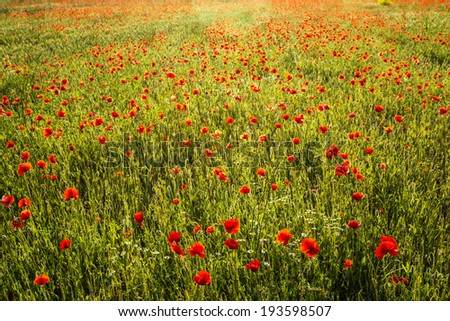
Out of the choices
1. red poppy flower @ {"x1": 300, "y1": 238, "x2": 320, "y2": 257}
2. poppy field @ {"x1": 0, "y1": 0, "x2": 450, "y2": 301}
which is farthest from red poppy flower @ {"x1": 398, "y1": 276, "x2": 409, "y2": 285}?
red poppy flower @ {"x1": 300, "y1": 238, "x2": 320, "y2": 257}

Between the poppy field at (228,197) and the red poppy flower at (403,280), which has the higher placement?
the poppy field at (228,197)

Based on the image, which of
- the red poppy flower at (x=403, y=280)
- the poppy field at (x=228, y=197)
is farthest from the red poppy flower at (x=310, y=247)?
the red poppy flower at (x=403, y=280)

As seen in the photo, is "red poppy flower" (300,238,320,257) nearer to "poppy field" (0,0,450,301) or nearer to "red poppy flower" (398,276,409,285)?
"poppy field" (0,0,450,301)

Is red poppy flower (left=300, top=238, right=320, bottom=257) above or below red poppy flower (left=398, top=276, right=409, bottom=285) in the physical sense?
above

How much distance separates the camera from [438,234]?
1648mm

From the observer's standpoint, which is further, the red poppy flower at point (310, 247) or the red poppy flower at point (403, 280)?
the red poppy flower at point (403, 280)

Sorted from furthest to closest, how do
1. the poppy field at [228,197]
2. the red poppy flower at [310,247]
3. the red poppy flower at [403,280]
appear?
the poppy field at [228,197] → the red poppy flower at [403,280] → the red poppy flower at [310,247]

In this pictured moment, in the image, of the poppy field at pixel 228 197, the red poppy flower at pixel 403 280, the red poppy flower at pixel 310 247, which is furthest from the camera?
the poppy field at pixel 228 197

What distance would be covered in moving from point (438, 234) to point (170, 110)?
2.64 m

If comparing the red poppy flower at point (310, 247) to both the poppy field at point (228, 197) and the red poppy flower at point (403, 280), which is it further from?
the red poppy flower at point (403, 280)

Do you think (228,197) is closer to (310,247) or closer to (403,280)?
(310,247)

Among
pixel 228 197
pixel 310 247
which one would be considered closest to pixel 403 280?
pixel 310 247
